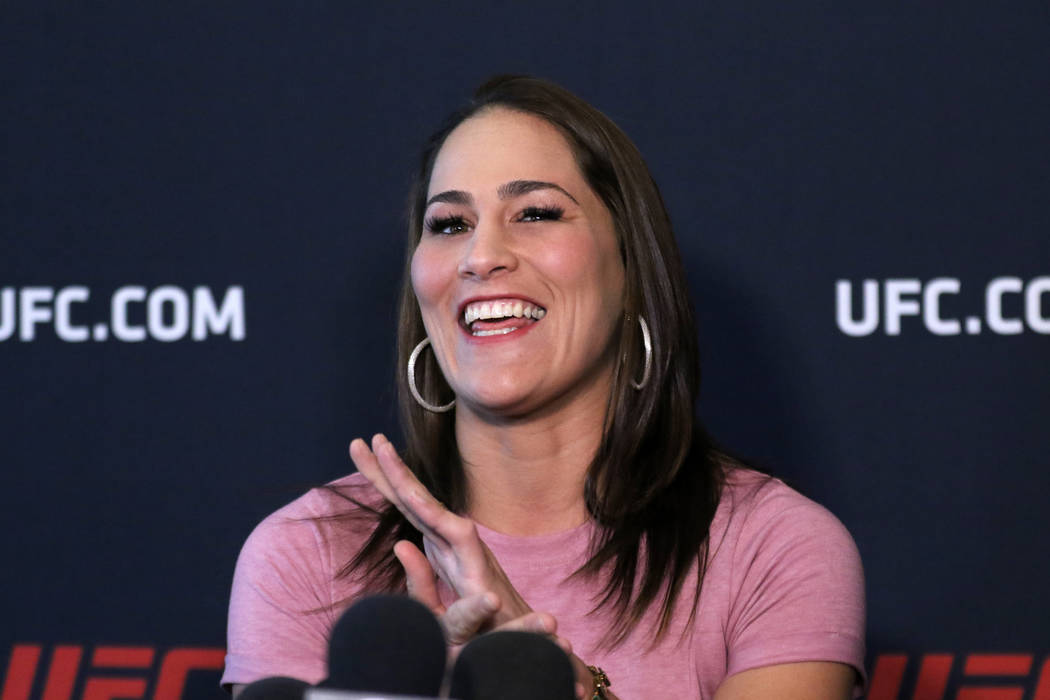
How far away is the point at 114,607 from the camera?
2.10 metres

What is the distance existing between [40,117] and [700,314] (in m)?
1.07

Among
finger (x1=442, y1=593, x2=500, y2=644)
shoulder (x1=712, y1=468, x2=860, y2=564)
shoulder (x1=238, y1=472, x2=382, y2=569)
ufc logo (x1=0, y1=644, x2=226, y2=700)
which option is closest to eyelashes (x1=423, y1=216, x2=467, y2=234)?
shoulder (x1=238, y1=472, x2=382, y2=569)

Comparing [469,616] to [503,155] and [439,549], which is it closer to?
[439,549]

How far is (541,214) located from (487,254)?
0.11 m

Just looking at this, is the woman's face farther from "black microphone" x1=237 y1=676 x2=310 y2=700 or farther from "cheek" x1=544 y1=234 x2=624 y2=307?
"black microphone" x1=237 y1=676 x2=310 y2=700

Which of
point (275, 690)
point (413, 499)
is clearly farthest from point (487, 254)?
point (275, 690)

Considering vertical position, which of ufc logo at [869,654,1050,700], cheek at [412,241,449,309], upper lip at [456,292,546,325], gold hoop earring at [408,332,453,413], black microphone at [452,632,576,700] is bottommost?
ufc logo at [869,654,1050,700]

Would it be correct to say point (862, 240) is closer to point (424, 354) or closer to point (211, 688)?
point (424, 354)

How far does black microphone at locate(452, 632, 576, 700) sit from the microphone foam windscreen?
0.09 feet

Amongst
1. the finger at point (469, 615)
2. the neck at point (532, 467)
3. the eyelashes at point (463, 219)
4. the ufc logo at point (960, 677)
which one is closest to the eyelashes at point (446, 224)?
the eyelashes at point (463, 219)

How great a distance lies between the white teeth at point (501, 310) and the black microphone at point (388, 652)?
88 cm

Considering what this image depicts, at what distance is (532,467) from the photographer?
5.40 ft

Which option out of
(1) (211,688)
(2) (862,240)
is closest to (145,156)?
(1) (211,688)

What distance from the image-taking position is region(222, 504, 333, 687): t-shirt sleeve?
1543 millimetres
